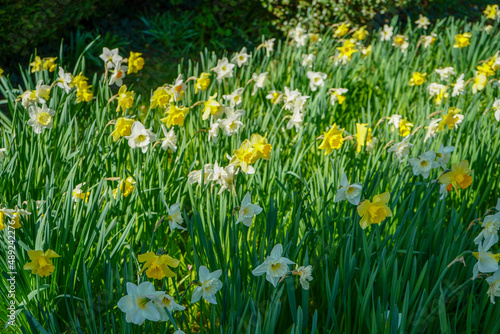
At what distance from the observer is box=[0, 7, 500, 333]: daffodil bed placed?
1.25 meters

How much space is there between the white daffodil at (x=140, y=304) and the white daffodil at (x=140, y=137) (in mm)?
815

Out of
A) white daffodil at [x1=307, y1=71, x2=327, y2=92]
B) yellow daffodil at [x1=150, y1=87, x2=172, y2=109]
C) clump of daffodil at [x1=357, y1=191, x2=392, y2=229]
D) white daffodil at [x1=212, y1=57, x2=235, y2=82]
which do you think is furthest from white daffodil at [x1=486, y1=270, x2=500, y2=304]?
white daffodil at [x1=212, y1=57, x2=235, y2=82]

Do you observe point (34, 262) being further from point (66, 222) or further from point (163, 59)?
point (163, 59)

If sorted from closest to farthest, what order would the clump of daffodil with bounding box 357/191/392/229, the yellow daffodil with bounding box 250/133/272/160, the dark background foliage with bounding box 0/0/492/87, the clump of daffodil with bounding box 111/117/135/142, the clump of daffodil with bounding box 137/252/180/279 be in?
the clump of daffodil with bounding box 137/252/180/279 < the clump of daffodil with bounding box 357/191/392/229 < the yellow daffodil with bounding box 250/133/272/160 < the clump of daffodil with bounding box 111/117/135/142 < the dark background foliage with bounding box 0/0/492/87

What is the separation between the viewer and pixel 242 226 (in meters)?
1.47

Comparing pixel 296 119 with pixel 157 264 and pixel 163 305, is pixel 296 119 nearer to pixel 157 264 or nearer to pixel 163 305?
pixel 157 264

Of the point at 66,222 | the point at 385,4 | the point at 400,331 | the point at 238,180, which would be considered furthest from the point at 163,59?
the point at 400,331

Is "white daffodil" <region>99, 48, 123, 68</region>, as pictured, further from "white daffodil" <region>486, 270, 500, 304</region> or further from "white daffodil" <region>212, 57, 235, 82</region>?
"white daffodil" <region>486, 270, 500, 304</region>

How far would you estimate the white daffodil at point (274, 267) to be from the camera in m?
1.21

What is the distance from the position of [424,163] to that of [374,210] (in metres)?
0.39

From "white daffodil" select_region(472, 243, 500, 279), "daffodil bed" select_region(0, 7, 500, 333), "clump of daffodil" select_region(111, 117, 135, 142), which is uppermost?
"clump of daffodil" select_region(111, 117, 135, 142)

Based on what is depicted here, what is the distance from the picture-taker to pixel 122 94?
2.13 metres

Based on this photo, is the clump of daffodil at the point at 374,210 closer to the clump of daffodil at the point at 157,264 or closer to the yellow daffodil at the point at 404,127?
the clump of daffodil at the point at 157,264

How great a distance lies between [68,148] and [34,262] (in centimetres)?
95
